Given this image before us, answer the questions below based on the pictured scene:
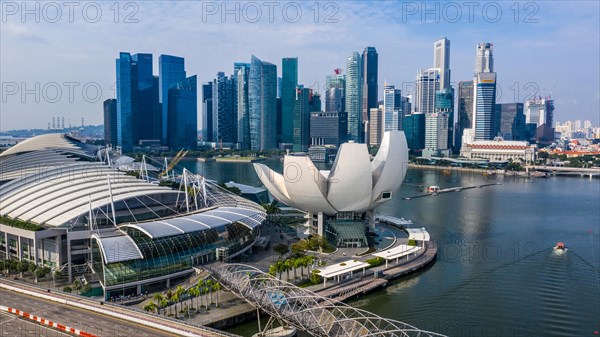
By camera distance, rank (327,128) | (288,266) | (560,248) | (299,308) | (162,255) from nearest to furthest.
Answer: (299,308)
(162,255)
(288,266)
(560,248)
(327,128)

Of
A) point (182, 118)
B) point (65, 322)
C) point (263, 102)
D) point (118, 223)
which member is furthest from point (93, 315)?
point (182, 118)

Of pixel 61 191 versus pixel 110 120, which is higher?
pixel 110 120

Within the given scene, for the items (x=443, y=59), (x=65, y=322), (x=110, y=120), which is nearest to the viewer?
(x=65, y=322)

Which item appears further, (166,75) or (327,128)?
(166,75)

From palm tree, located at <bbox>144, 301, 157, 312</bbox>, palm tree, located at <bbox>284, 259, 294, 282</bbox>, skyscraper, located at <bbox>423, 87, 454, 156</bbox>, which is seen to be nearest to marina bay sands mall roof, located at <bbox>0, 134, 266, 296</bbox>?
palm tree, located at <bbox>144, 301, 157, 312</bbox>

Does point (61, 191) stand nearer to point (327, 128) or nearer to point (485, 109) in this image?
point (327, 128)

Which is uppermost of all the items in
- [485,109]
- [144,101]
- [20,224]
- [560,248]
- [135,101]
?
[144,101]

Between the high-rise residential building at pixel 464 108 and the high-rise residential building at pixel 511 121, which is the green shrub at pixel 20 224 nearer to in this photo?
the high-rise residential building at pixel 464 108

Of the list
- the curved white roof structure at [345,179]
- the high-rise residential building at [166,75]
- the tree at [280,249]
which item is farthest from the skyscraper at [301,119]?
the tree at [280,249]
